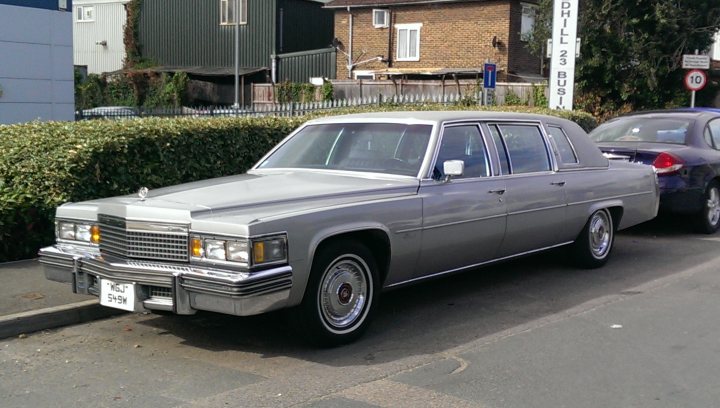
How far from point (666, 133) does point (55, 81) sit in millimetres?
11997

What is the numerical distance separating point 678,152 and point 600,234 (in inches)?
98.0

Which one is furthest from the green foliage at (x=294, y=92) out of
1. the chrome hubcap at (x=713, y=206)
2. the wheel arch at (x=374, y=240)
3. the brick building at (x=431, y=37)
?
the wheel arch at (x=374, y=240)

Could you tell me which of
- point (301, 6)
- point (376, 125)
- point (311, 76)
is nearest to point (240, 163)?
point (376, 125)

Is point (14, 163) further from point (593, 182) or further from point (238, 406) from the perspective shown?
point (593, 182)

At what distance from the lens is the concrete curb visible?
6.02m

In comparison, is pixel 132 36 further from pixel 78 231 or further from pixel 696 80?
pixel 78 231

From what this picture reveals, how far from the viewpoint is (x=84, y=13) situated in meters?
44.0

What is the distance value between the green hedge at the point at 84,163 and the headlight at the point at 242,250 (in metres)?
3.59

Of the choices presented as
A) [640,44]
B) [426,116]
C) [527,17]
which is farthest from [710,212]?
[527,17]

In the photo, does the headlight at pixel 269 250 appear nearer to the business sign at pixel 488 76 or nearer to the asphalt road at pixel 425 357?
the asphalt road at pixel 425 357

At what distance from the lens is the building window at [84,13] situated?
43.6 metres

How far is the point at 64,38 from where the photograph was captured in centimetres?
1652

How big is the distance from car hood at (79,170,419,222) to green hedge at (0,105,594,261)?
2497mm

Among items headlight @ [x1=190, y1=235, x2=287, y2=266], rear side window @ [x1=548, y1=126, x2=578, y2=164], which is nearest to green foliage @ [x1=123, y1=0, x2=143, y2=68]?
rear side window @ [x1=548, y1=126, x2=578, y2=164]
